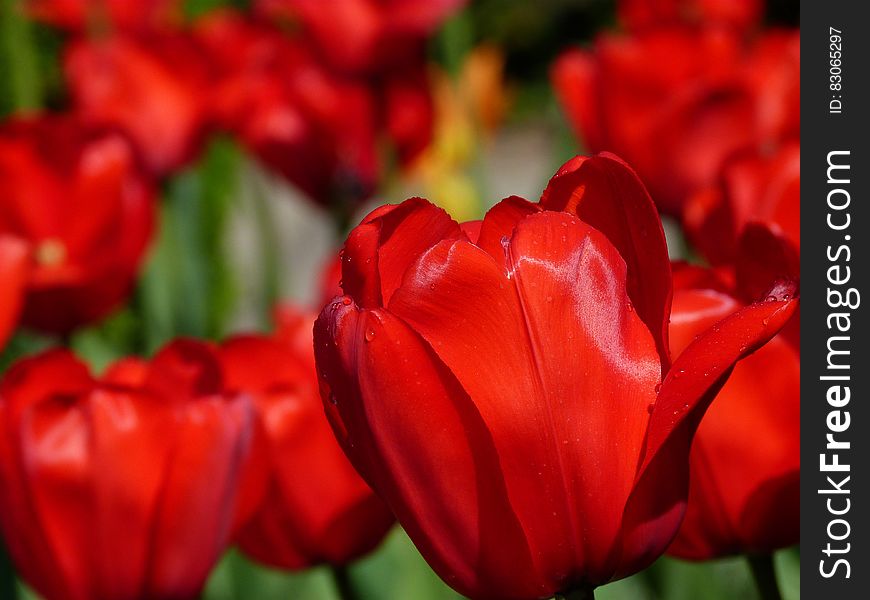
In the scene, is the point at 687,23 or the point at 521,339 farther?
the point at 687,23

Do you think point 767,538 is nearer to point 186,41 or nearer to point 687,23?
point 687,23

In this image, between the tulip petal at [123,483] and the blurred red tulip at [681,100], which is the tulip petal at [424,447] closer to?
the tulip petal at [123,483]

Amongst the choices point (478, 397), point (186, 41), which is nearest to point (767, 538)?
point (478, 397)

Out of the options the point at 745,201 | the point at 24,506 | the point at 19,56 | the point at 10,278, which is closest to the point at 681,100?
the point at 745,201

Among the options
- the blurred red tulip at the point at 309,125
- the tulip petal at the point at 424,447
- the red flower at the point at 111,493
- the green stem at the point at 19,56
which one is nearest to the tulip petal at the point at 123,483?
the red flower at the point at 111,493

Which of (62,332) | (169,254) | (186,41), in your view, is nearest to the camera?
(62,332)

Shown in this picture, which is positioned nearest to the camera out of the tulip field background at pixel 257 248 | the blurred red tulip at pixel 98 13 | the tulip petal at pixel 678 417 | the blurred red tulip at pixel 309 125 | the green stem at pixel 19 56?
the tulip petal at pixel 678 417
